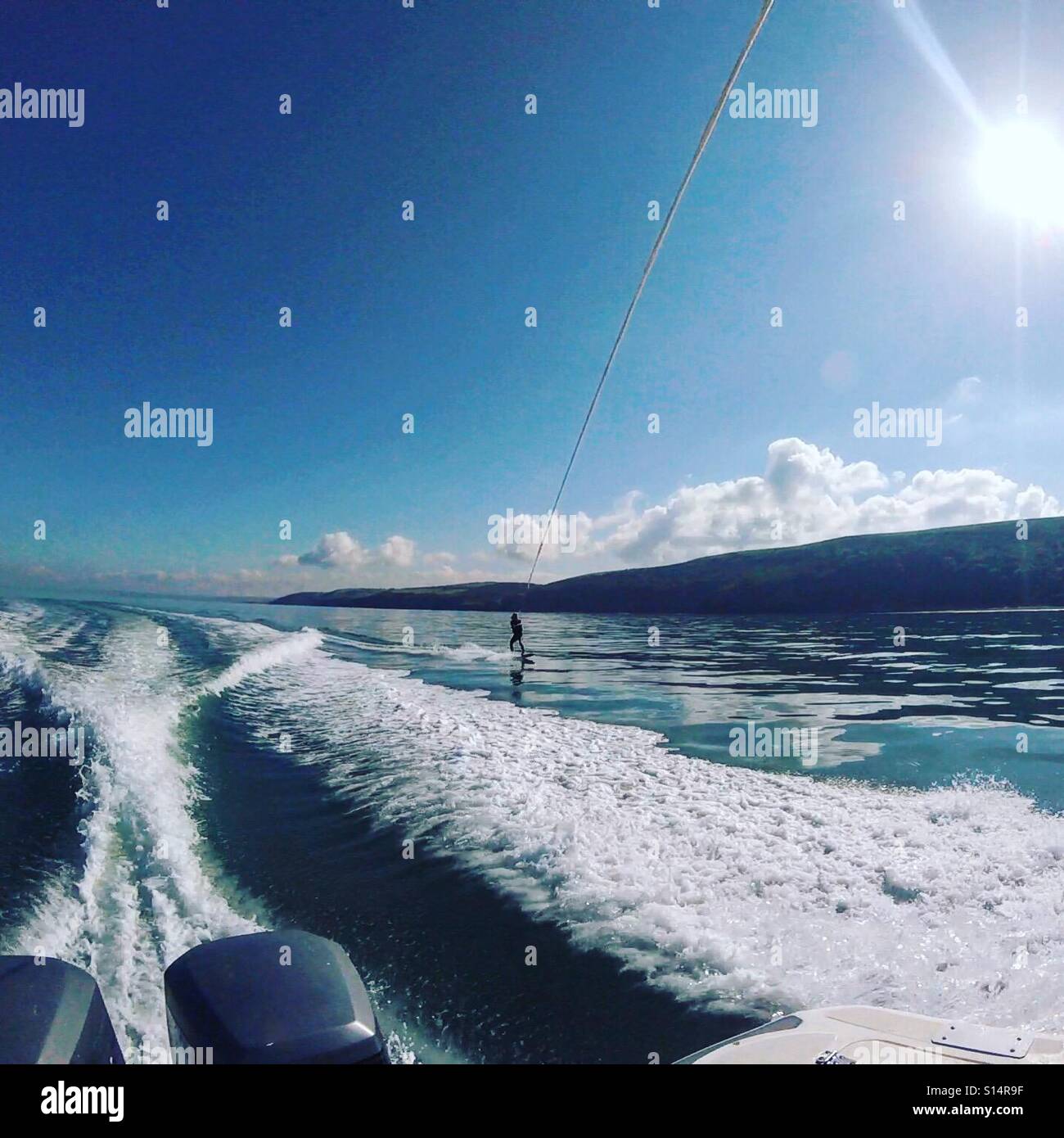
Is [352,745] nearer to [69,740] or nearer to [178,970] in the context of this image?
[69,740]

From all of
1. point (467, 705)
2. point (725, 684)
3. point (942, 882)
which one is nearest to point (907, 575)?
point (725, 684)

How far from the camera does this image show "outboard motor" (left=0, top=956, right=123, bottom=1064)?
2984mm

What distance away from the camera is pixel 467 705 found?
15.7 meters

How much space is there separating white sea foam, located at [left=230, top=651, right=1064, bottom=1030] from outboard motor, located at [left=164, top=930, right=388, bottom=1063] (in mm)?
2576

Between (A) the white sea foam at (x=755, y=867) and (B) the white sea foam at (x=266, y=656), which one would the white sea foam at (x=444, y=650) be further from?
(A) the white sea foam at (x=755, y=867)

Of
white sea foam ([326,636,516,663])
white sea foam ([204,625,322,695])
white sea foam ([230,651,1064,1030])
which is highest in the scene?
white sea foam ([204,625,322,695])

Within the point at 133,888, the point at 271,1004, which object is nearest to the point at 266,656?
the point at 133,888

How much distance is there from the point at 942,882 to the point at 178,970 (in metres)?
6.28

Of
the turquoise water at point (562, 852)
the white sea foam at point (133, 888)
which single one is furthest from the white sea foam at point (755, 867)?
the white sea foam at point (133, 888)

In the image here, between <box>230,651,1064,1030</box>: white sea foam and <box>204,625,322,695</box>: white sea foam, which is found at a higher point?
<box>204,625,322,695</box>: white sea foam

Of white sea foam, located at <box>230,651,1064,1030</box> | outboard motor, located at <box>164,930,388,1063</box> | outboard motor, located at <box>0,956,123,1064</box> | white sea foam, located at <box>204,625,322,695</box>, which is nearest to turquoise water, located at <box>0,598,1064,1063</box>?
white sea foam, located at <box>230,651,1064,1030</box>

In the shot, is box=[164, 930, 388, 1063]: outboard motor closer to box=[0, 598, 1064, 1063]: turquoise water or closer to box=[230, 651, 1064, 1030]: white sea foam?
box=[0, 598, 1064, 1063]: turquoise water

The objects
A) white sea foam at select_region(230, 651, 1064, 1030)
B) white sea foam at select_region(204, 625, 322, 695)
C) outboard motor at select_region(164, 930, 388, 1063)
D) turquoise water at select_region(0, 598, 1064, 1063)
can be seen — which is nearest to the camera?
outboard motor at select_region(164, 930, 388, 1063)

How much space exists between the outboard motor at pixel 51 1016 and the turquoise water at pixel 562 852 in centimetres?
163
